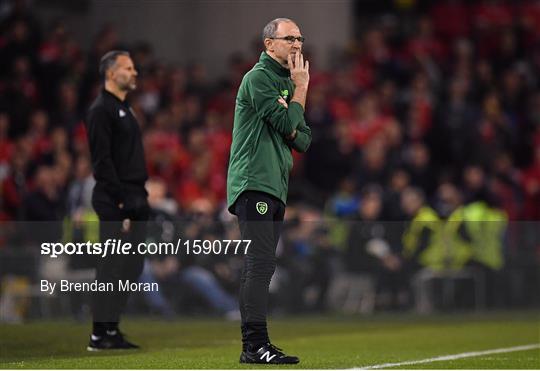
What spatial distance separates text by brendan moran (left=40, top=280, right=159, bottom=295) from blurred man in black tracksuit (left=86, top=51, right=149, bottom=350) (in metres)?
0.03

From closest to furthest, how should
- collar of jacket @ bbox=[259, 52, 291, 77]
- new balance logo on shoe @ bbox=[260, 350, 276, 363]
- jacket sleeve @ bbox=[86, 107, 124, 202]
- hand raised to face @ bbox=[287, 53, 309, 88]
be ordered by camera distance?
1. new balance logo on shoe @ bbox=[260, 350, 276, 363]
2. hand raised to face @ bbox=[287, 53, 309, 88]
3. collar of jacket @ bbox=[259, 52, 291, 77]
4. jacket sleeve @ bbox=[86, 107, 124, 202]

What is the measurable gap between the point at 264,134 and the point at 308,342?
12.0 feet

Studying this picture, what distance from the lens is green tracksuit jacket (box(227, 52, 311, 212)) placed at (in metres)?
8.95

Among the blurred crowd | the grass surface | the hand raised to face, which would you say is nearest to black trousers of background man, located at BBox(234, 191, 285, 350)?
the grass surface

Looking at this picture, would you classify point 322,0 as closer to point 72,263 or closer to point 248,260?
point 72,263

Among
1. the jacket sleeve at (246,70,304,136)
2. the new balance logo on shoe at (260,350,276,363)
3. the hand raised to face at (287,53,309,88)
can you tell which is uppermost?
the hand raised to face at (287,53,309,88)

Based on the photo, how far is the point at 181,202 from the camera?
18.3 m

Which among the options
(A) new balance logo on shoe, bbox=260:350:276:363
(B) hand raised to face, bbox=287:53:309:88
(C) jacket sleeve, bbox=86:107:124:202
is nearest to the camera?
(A) new balance logo on shoe, bbox=260:350:276:363

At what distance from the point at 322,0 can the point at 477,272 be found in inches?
295

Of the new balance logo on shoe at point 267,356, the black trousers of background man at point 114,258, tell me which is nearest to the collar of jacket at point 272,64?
the new balance logo on shoe at point 267,356

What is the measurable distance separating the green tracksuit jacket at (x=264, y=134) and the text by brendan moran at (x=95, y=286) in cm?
195

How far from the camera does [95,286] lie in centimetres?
1082

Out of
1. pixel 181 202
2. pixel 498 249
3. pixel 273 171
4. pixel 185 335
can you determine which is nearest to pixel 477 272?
pixel 498 249

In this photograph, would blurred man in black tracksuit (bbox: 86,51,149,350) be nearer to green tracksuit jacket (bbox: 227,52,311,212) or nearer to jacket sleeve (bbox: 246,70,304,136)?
green tracksuit jacket (bbox: 227,52,311,212)
